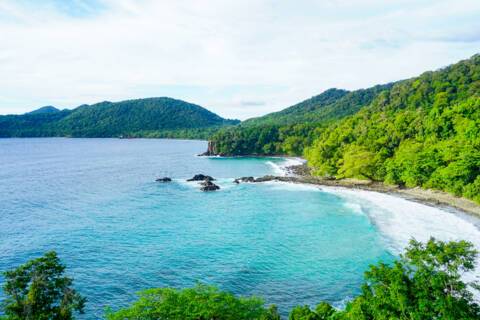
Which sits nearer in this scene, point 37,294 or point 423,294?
point 37,294

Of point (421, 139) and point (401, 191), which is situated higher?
point (421, 139)

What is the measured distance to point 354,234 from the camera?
48.0m

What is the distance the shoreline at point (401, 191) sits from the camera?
56219 mm

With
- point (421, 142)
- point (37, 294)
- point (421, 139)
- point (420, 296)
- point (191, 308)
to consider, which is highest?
point (421, 139)

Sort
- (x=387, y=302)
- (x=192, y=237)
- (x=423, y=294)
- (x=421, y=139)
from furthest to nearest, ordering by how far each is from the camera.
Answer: (x=421, y=139), (x=192, y=237), (x=387, y=302), (x=423, y=294)

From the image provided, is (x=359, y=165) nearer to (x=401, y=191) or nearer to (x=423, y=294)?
(x=401, y=191)

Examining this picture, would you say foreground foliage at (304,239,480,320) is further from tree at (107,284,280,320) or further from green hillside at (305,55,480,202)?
green hillside at (305,55,480,202)

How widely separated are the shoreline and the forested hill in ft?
4.51

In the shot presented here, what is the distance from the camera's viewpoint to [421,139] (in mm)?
80125

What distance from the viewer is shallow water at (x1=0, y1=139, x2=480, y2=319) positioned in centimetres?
3459

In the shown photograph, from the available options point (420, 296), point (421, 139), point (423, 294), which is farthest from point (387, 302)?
point (421, 139)

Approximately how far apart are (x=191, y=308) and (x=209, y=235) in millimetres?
29779

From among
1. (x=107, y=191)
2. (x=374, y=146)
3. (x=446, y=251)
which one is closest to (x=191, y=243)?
(x=446, y=251)

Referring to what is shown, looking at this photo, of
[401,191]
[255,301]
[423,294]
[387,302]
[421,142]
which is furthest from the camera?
[421,142]
